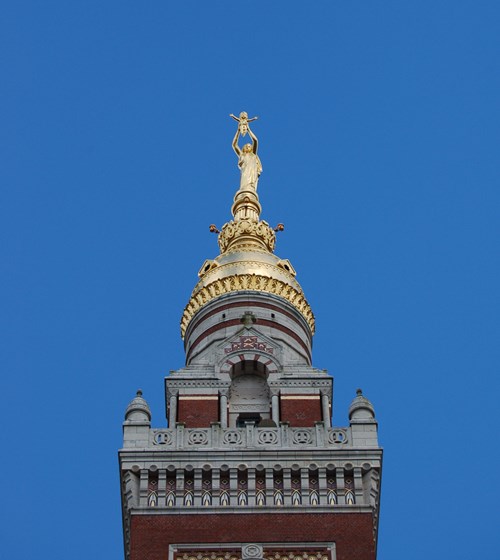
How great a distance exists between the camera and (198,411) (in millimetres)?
43000

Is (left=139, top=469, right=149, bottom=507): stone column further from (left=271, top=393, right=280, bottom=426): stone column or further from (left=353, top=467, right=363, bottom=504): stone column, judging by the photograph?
(left=353, top=467, right=363, bottom=504): stone column

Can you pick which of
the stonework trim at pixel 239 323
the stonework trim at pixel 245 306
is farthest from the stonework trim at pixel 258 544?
the stonework trim at pixel 245 306

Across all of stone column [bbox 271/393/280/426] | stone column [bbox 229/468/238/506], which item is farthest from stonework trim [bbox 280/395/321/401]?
stone column [bbox 229/468/238/506]

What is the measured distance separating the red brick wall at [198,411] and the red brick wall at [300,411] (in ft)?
6.33

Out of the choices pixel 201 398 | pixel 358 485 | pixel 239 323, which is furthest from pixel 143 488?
pixel 239 323

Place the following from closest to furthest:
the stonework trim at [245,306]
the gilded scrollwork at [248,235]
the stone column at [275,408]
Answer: the stone column at [275,408] < the stonework trim at [245,306] < the gilded scrollwork at [248,235]

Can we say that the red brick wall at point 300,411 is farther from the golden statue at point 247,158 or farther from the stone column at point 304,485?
the golden statue at point 247,158

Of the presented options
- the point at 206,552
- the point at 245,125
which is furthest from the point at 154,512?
the point at 245,125

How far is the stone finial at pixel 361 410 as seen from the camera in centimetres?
4072

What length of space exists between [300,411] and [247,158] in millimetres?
14533

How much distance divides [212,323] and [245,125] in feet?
38.9

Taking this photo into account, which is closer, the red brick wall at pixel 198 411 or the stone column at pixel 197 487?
the stone column at pixel 197 487

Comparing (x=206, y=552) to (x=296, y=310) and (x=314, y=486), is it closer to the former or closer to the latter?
(x=314, y=486)

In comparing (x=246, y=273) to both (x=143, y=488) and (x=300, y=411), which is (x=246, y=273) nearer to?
(x=300, y=411)
